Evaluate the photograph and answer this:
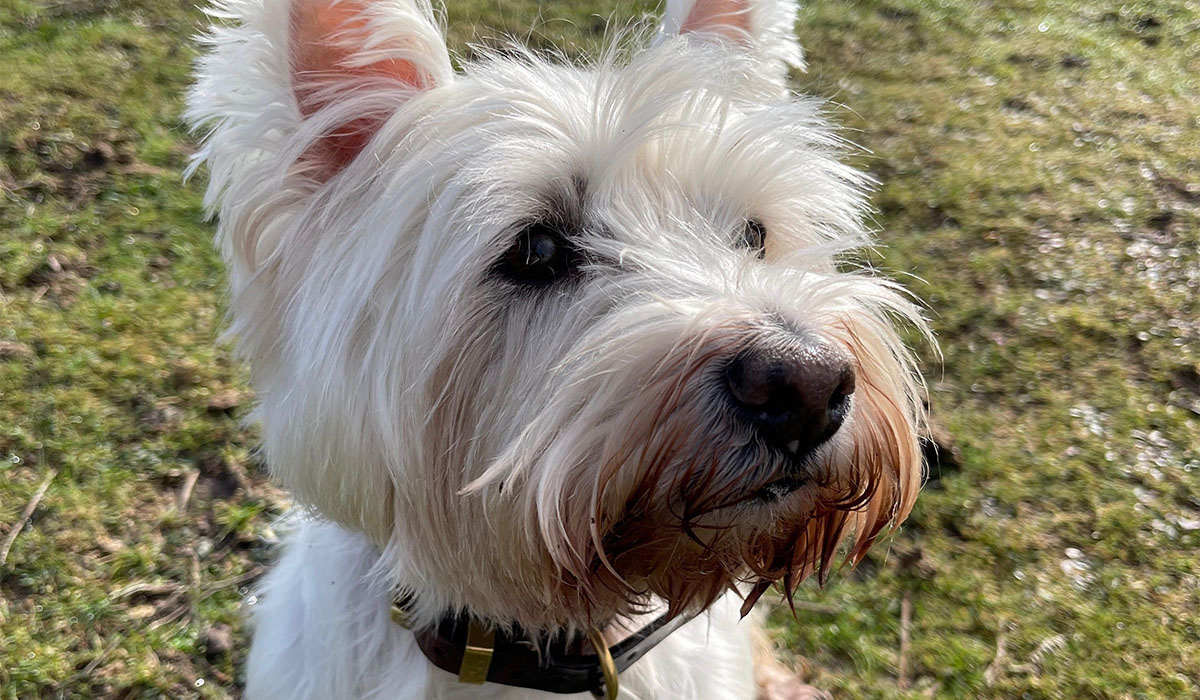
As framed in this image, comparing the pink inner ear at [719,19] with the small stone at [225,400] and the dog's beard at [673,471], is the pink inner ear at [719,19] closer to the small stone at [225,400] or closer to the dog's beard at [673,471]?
the dog's beard at [673,471]

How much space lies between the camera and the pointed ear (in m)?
1.68

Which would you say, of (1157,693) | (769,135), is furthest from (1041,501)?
(769,135)

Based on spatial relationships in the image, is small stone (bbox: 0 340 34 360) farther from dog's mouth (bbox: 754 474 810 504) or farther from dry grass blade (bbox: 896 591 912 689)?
dry grass blade (bbox: 896 591 912 689)

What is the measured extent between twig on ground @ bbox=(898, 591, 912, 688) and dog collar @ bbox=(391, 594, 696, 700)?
140 centimetres

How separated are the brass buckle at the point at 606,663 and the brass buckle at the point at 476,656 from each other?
0.74 feet

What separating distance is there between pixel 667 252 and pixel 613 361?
309 mm

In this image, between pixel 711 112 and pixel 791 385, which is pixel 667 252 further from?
pixel 791 385

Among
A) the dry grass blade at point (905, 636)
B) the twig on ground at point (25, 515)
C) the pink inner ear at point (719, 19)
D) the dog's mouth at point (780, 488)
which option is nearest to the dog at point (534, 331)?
the dog's mouth at point (780, 488)

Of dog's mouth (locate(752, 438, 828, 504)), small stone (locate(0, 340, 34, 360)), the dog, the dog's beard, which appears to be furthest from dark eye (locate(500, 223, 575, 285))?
small stone (locate(0, 340, 34, 360))

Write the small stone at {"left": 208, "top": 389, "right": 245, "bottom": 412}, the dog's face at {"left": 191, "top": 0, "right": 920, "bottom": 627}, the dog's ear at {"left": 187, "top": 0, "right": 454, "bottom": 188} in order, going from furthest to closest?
the small stone at {"left": 208, "top": 389, "right": 245, "bottom": 412} < the dog's ear at {"left": 187, "top": 0, "right": 454, "bottom": 188} < the dog's face at {"left": 191, "top": 0, "right": 920, "bottom": 627}

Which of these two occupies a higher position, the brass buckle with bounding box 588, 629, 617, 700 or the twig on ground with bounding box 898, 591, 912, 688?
the brass buckle with bounding box 588, 629, 617, 700

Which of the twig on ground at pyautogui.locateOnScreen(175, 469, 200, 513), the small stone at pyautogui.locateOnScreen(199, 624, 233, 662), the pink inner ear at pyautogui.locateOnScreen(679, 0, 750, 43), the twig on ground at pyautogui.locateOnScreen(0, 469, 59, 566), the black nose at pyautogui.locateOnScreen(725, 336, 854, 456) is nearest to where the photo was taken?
the black nose at pyautogui.locateOnScreen(725, 336, 854, 456)

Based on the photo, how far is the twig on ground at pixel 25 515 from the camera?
3078 millimetres

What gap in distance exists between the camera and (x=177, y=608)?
3.01 m
